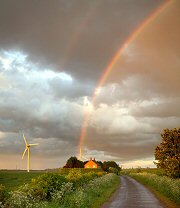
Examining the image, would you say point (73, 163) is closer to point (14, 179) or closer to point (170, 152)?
point (14, 179)

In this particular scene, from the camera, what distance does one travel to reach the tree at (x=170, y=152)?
67062mm

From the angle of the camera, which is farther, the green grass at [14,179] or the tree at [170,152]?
the green grass at [14,179]

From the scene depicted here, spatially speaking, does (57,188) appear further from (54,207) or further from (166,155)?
(166,155)

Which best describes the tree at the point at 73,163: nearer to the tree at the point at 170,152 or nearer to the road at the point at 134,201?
the tree at the point at 170,152

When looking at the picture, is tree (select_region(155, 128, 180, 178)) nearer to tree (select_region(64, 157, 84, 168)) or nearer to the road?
the road

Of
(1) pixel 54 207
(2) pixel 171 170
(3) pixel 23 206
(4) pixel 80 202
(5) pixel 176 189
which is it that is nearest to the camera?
(3) pixel 23 206

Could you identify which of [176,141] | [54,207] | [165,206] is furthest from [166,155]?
[54,207]

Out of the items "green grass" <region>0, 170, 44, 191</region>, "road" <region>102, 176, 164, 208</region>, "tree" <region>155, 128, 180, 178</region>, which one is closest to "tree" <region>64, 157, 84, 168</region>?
"green grass" <region>0, 170, 44, 191</region>

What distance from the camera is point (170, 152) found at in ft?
229

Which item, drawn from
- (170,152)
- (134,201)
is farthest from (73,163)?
(134,201)

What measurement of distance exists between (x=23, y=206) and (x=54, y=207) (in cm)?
373

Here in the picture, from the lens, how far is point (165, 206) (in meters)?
28.1

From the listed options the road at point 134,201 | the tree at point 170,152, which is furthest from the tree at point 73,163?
the road at point 134,201

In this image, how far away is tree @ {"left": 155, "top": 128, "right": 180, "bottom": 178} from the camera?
6706 centimetres
